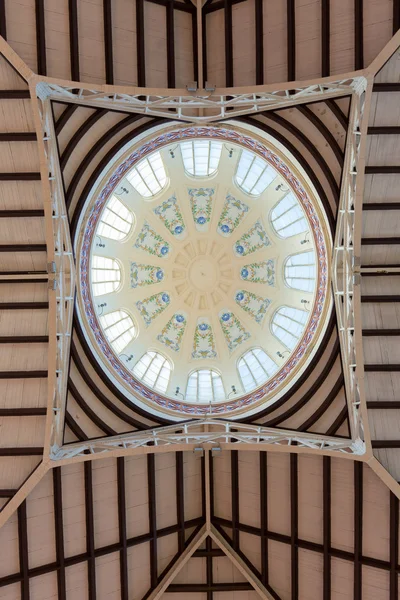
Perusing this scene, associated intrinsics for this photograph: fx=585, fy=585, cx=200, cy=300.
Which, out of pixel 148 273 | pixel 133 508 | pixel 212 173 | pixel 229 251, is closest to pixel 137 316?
pixel 148 273

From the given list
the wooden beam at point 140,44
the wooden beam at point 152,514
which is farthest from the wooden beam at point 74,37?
the wooden beam at point 152,514

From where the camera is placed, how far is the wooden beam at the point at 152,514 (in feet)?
59.8

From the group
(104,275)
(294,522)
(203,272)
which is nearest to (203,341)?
(203,272)

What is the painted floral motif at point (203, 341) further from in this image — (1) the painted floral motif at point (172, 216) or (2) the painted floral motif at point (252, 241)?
(1) the painted floral motif at point (172, 216)

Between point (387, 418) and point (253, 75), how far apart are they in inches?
420

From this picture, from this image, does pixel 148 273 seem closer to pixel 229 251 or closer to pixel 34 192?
pixel 229 251

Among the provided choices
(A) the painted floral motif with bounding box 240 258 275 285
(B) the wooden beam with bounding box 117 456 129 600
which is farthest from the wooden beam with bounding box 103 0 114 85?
Result: (B) the wooden beam with bounding box 117 456 129 600

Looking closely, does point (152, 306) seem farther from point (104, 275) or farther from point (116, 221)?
point (116, 221)

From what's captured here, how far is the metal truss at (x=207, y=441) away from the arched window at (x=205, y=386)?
4368mm

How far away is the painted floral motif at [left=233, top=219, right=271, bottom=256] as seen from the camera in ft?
80.8

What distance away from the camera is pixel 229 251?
25.9m

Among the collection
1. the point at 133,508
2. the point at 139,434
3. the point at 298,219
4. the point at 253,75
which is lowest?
the point at 133,508

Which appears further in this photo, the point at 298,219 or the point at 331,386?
the point at 298,219

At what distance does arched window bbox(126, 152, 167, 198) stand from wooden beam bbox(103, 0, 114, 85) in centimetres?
575
